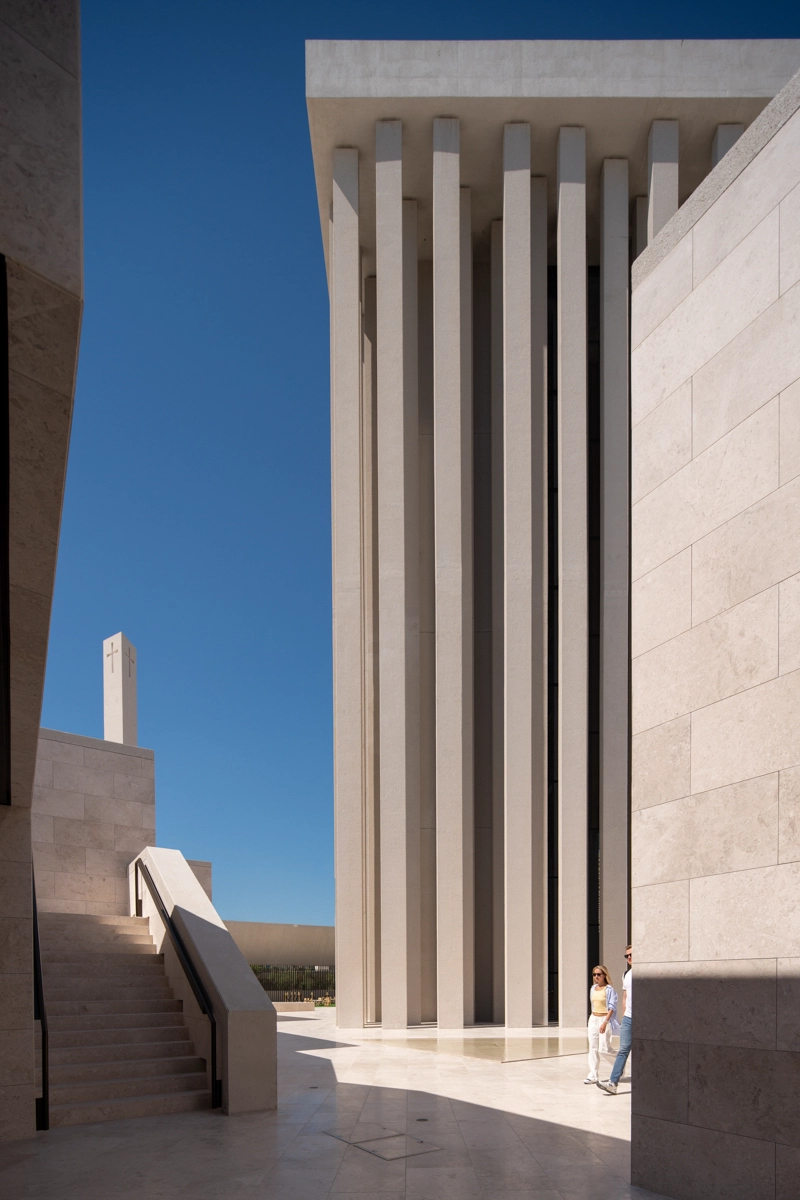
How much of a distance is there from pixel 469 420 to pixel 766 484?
43.4 ft

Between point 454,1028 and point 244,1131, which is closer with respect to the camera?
point 244,1131

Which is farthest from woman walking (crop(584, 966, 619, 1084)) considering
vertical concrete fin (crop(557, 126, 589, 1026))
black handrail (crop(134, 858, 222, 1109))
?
vertical concrete fin (crop(557, 126, 589, 1026))

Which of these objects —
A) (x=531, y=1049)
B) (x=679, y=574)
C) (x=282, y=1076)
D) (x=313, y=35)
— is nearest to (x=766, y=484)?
(x=679, y=574)

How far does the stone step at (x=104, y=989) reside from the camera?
12.7m

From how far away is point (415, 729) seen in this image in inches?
760

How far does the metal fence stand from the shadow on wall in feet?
82.5

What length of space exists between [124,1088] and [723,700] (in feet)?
25.3

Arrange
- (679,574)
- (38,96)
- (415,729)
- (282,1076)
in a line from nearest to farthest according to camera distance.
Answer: (38,96)
(679,574)
(282,1076)
(415,729)

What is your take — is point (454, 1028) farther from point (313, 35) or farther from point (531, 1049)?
point (313, 35)

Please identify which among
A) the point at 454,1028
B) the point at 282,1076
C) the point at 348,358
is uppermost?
the point at 348,358

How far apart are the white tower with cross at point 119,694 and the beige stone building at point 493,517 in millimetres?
7788

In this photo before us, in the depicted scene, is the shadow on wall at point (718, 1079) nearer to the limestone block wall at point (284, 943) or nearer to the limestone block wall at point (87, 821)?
the limestone block wall at point (87, 821)

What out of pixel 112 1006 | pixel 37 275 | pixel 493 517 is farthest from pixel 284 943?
pixel 37 275

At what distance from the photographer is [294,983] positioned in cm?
3253
